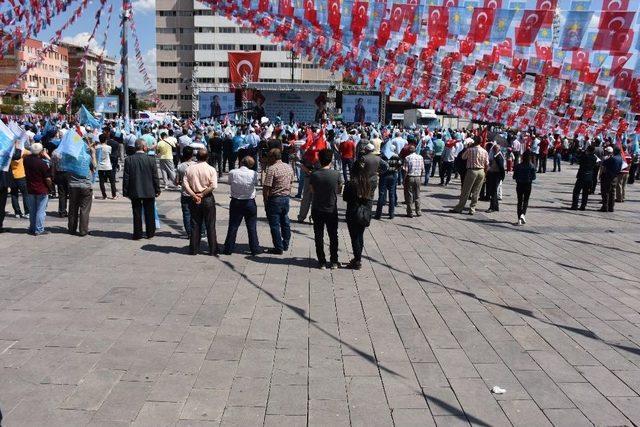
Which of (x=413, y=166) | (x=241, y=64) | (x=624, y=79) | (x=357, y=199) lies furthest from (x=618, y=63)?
(x=241, y=64)

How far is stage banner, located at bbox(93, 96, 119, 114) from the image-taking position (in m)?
25.7

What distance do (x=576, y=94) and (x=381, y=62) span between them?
548 cm

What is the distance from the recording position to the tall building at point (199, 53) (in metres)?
93.9

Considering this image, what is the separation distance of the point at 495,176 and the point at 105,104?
19425mm

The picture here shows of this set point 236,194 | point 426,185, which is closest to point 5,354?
point 236,194

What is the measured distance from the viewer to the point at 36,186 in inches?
387

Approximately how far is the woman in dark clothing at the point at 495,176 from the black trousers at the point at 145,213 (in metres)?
8.30

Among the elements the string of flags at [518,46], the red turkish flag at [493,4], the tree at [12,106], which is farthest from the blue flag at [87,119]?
the tree at [12,106]

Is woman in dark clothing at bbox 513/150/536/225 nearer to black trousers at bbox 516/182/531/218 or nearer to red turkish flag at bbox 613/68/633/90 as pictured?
black trousers at bbox 516/182/531/218

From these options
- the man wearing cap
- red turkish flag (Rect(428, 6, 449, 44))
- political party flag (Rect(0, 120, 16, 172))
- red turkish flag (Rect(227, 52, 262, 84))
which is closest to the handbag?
red turkish flag (Rect(428, 6, 449, 44))

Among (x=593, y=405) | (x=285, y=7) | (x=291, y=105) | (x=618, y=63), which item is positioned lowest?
(x=593, y=405)

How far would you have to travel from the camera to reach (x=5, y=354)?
4879 mm

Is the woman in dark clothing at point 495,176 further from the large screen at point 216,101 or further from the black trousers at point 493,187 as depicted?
the large screen at point 216,101

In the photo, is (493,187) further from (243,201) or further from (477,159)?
(243,201)
